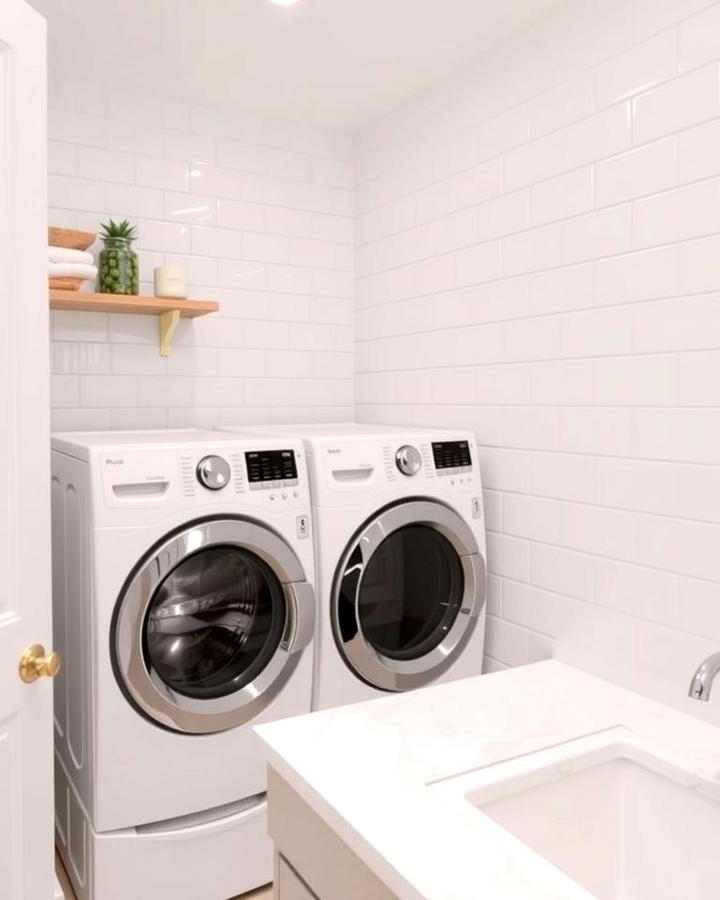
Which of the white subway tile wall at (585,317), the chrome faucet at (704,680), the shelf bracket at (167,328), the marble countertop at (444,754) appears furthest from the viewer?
the shelf bracket at (167,328)

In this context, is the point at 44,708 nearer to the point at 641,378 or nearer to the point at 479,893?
the point at 479,893

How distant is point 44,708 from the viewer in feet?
4.87

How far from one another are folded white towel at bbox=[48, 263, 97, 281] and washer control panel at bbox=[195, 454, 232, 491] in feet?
2.59

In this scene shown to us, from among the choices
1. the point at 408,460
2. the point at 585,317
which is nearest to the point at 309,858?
the point at 408,460

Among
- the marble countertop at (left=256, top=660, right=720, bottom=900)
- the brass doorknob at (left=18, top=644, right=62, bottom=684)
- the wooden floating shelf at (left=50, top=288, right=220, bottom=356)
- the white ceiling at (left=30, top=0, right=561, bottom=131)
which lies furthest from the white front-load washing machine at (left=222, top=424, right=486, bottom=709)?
the white ceiling at (left=30, top=0, right=561, bottom=131)

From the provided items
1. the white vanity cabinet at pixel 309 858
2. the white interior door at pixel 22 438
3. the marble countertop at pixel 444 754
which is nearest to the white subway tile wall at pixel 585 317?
the marble countertop at pixel 444 754

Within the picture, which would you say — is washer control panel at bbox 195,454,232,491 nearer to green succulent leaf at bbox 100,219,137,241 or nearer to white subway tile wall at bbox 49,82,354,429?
white subway tile wall at bbox 49,82,354,429

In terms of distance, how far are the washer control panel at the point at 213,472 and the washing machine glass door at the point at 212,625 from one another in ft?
0.31

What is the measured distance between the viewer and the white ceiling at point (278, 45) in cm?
208

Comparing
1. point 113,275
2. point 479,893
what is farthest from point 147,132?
point 479,893

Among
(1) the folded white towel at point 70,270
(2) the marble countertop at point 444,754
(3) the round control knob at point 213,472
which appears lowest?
(2) the marble countertop at point 444,754

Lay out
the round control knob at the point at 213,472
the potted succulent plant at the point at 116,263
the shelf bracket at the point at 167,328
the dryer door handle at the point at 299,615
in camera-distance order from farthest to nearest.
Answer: the shelf bracket at the point at 167,328
the potted succulent plant at the point at 116,263
the dryer door handle at the point at 299,615
the round control knob at the point at 213,472

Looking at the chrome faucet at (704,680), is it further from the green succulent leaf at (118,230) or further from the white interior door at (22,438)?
the green succulent leaf at (118,230)

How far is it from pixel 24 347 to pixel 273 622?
997 millimetres
